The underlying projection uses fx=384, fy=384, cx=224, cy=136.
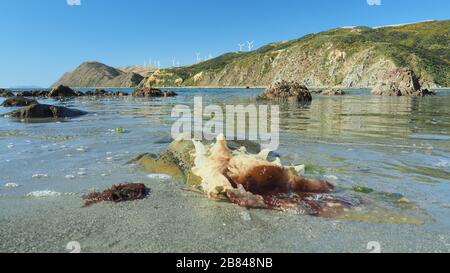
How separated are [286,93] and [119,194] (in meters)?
39.7

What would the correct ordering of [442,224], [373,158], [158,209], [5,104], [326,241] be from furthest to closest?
[5,104] < [373,158] < [158,209] < [442,224] < [326,241]

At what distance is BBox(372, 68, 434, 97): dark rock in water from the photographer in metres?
55.6

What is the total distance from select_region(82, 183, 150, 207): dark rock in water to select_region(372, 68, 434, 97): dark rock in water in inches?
2220

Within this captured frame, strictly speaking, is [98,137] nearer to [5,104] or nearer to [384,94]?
[5,104]

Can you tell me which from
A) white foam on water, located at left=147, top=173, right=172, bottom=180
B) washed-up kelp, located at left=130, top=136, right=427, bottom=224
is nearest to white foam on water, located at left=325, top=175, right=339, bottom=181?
washed-up kelp, located at left=130, top=136, right=427, bottom=224

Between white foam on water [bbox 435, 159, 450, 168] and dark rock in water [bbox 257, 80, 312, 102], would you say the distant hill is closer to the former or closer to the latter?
dark rock in water [bbox 257, 80, 312, 102]

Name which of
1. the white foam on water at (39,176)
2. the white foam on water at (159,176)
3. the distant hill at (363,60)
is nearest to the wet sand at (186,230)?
the white foam on water at (39,176)

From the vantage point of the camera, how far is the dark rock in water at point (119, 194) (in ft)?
17.8

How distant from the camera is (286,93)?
144 feet

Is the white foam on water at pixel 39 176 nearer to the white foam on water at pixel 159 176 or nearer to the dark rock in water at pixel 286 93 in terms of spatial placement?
the white foam on water at pixel 159 176
